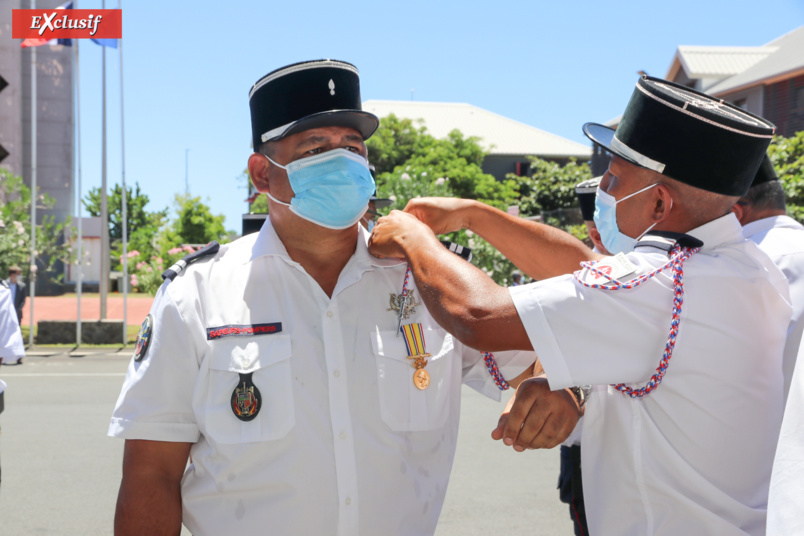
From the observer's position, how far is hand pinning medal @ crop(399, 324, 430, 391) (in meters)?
2.16

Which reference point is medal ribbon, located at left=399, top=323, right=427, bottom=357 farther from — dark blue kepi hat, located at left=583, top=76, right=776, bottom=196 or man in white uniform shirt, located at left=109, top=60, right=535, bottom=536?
dark blue kepi hat, located at left=583, top=76, right=776, bottom=196

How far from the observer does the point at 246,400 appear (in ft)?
6.56

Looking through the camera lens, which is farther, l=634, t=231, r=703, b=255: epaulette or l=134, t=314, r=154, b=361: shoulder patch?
l=134, t=314, r=154, b=361: shoulder patch

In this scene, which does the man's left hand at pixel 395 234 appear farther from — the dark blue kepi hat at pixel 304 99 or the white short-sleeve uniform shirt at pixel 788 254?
the white short-sleeve uniform shirt at pixel 788 254

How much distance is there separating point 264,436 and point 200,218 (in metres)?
47.4

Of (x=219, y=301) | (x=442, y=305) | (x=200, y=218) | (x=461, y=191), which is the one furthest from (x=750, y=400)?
(x=200, y=218)

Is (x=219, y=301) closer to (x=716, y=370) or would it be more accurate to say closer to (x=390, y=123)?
(x=716, y=370)

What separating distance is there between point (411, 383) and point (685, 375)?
798 mm

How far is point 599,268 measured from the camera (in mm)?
1698

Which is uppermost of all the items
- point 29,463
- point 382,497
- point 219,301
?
point 219,301

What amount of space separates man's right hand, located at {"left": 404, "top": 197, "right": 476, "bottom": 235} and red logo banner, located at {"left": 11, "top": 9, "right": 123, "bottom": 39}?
12406mm

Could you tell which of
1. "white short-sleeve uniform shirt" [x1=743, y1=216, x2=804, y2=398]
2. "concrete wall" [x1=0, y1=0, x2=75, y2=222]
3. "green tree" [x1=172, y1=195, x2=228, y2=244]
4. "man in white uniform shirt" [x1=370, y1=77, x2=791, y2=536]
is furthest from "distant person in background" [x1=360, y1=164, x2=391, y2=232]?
"green tree" [x1=172, y1=195, x2=228, y2=244]

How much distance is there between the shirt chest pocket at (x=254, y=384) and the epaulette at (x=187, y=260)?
263 mm

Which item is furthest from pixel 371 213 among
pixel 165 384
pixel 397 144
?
pixel 397 144
